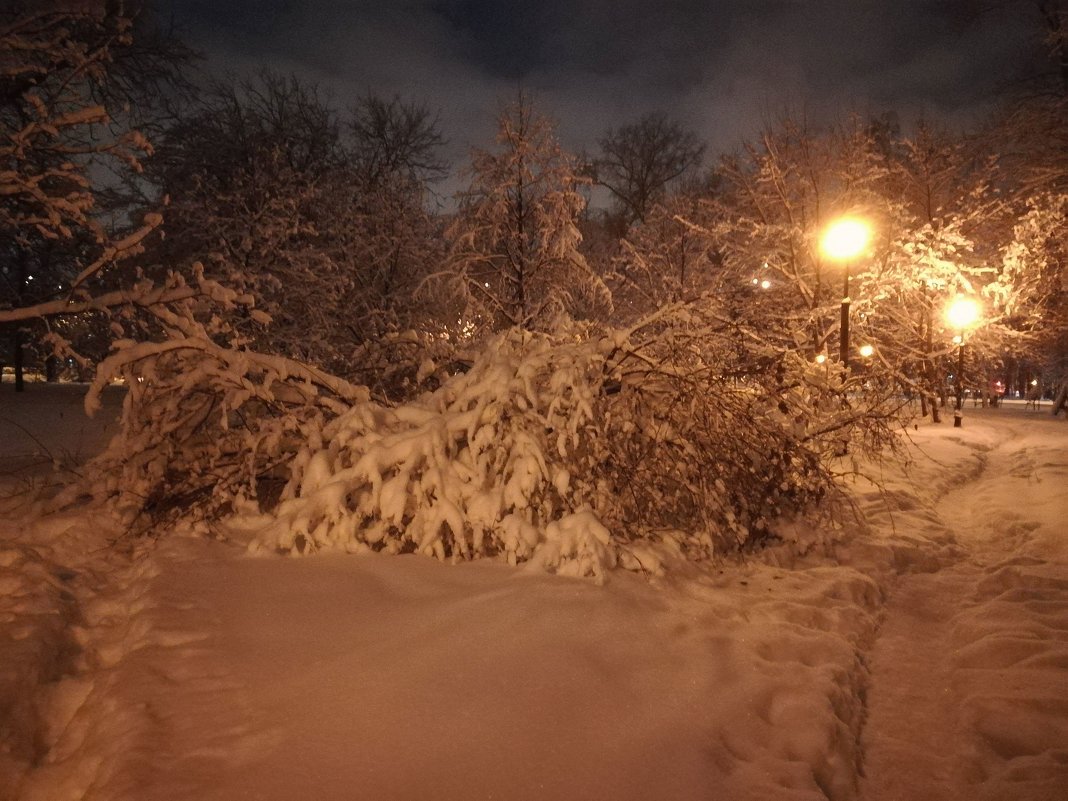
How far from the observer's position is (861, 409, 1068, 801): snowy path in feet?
8.33

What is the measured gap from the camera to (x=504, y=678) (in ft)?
9.40

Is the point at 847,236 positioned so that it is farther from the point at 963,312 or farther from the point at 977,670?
the point at 963,312

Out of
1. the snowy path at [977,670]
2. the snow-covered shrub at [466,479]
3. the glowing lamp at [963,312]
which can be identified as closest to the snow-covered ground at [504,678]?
the snowy path at [977,670]

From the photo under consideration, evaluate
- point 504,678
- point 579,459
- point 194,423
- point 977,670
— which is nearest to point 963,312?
point 579,459

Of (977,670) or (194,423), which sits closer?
(977,670)

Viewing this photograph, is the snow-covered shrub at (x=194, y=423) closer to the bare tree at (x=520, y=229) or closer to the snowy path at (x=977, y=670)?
the snowy path at (x=977, y=670)

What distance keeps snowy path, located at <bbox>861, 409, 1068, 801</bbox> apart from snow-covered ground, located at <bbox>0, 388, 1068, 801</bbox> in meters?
0.01

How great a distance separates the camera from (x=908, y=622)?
421 centimetres

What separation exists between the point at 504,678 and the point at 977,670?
2.64m

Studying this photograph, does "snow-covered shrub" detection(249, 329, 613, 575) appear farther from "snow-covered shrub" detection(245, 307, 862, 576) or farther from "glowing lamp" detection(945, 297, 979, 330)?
"glowing lamp" detection(945, 297, 979, 330)

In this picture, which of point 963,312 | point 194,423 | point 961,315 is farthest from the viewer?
point 961,315

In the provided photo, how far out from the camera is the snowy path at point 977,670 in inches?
100.0

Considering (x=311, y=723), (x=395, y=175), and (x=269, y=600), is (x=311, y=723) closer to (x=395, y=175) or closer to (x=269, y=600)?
(x=269, y=600)

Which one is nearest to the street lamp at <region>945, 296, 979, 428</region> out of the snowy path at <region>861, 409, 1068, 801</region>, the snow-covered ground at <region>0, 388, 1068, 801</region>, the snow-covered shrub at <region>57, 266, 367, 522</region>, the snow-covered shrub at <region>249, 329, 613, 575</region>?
the snowy path at <region>861, 409, 1068, 801</region>
